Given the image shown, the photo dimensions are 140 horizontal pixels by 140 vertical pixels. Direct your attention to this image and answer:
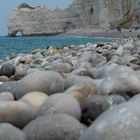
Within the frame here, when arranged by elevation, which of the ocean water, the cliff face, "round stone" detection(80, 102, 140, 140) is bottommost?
the cliff face

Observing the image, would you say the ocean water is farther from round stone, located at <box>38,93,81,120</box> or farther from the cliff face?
the cliff face

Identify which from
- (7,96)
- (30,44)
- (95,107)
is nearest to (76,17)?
(30,44)

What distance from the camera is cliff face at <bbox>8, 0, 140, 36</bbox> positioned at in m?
51.4

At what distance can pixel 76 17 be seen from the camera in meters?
62.2

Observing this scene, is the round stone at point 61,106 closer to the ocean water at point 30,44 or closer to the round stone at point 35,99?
the round stone at point 35,99

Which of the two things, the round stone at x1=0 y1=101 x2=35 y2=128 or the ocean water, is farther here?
the ocean water

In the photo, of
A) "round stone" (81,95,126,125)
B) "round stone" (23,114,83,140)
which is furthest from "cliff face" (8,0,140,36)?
"round stone" (23,114,83,140)

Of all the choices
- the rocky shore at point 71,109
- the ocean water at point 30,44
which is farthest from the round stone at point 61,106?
the ocean water at point 30,44

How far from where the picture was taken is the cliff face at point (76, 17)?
169 ft

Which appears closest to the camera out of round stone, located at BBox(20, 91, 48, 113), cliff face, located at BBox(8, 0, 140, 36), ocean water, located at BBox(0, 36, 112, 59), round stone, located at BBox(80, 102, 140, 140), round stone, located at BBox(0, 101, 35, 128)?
round stone, located at BBox(80, 102, 140, 140)

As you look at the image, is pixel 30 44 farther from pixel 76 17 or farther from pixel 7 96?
pixel 76 17

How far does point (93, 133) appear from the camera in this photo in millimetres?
1572

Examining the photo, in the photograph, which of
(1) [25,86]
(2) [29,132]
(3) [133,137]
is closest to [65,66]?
(1) [25,86]

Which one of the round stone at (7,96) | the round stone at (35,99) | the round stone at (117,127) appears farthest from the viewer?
the round stone at (7,96)
